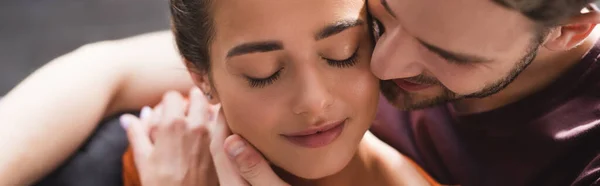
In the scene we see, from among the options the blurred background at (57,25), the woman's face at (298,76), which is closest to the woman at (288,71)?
the woman's face at (298,76)

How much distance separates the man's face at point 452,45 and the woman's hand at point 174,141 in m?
0.39

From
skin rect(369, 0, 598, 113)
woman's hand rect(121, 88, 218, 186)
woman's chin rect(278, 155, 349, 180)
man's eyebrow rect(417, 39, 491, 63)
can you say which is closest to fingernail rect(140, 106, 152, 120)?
woman's hand rect(121, 88, 218, 186)

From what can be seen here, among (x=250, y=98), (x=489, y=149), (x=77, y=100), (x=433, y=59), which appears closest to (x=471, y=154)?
(x=489, y=149)

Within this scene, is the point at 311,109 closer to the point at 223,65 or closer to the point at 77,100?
the point at 223,65

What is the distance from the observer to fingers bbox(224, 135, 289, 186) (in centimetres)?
106

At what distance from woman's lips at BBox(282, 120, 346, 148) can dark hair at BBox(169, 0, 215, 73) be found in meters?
0.17

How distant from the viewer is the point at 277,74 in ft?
3.12

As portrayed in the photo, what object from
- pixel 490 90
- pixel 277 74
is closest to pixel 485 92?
pixel 490 90

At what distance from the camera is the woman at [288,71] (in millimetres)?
910

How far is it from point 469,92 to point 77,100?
68 centimetres

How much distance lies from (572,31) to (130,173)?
0.77m

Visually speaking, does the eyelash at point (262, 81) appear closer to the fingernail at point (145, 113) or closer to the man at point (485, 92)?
the man at point (485, 92)

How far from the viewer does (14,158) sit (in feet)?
3.69

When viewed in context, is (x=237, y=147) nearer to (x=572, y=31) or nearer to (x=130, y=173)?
(x=130, y=173)
